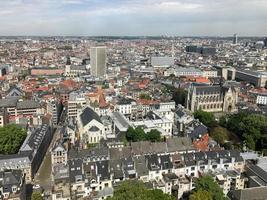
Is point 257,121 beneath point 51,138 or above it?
above

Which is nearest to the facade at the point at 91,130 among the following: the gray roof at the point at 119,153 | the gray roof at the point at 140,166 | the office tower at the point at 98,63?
the gray roof at the point at 119,153

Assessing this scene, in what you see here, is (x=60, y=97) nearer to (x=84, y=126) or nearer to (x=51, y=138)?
(x=51, y=138)

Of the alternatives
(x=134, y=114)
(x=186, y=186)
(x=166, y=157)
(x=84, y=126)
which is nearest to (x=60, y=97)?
(x=134, y=114)

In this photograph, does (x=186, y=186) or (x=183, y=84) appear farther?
(x=183, y=84)

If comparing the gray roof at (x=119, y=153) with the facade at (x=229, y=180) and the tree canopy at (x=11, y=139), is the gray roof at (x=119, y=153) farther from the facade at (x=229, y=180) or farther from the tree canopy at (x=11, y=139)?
the tree canopy at (x=11, y=139)

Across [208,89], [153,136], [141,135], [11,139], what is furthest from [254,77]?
[11,139]

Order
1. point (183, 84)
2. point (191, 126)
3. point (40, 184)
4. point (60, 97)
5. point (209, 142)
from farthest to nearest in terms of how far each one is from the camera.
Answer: point (183, 84) < point (60, 97) < point (191, 126) < point (209, 142) < point (40, 184)

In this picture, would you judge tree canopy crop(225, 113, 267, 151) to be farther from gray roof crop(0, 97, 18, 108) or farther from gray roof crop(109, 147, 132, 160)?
gray roof crop(0, 97, 18, 108)
